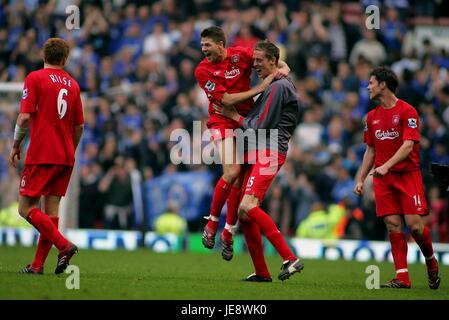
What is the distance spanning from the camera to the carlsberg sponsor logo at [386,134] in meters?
11.5

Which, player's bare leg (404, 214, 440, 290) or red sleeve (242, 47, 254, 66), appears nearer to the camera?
player's bare leg (404, 214, 440, 290)

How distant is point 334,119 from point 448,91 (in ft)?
8.05

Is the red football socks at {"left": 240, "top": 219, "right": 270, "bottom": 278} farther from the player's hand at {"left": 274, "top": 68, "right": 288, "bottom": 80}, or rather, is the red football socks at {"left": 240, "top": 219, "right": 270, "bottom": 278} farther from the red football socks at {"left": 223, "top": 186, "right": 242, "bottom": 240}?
the player's hand at {"left": 274, "top": 68, "right": 288, "bottom": 80}

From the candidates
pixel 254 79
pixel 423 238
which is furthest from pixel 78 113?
pixel 254 79

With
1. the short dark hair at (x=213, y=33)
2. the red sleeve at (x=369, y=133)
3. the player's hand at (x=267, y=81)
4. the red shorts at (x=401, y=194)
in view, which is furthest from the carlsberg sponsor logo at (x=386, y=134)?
the short dark hair at (x=213, y=33)

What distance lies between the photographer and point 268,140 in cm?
1123

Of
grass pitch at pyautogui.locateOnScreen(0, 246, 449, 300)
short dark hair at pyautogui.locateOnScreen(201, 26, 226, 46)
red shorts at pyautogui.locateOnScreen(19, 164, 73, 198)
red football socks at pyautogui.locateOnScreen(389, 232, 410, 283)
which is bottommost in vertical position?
grass pitch at pyautogui.locateOnScreen(0, 246, 449, 300)

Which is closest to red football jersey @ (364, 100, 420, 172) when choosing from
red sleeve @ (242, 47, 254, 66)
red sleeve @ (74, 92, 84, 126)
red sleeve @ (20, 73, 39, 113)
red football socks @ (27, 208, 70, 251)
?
red sleeve @ (242, 47, 254, 66)

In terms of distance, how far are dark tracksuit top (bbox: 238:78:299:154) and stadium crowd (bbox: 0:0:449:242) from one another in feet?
26.8

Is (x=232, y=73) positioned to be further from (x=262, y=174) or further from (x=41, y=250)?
(x=41, y=250)

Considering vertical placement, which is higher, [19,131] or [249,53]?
[249,53]

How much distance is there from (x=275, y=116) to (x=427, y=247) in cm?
239

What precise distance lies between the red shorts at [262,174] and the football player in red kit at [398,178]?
42.0 inches

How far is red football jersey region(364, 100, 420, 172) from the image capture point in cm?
1134
